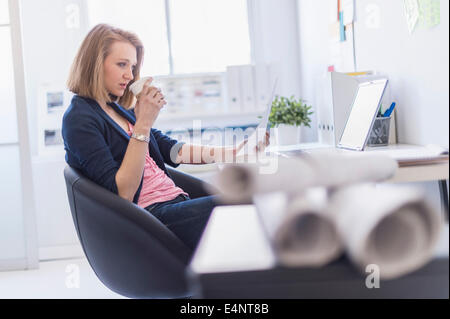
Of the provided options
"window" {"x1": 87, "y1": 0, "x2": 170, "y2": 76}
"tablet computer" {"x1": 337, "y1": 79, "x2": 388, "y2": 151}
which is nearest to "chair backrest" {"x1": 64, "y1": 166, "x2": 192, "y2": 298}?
"tablet computer" {"x1": 337, "y1": 79, "x2": 388, "y2": 151}

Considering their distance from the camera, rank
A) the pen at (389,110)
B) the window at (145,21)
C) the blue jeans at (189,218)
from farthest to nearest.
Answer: the window at (145,21) < the pen at (389,110) < the blue jeans at (189,218)

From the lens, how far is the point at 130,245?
4.75ft

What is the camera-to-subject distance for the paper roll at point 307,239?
0.57m

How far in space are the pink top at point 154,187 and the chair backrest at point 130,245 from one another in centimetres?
21

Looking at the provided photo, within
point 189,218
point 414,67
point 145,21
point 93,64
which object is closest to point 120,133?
point 93,64

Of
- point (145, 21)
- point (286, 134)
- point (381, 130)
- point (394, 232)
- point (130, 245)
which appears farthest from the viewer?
point (145, 21)

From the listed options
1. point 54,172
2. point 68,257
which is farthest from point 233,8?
point 68,257

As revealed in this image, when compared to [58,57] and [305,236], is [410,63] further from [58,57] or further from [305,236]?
[58,57]

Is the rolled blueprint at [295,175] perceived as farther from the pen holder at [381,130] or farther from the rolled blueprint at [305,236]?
the pen holder at [381,130]

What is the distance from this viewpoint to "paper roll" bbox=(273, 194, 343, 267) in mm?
570

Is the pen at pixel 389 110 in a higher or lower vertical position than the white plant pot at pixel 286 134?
higher

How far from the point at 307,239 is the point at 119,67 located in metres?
1.34

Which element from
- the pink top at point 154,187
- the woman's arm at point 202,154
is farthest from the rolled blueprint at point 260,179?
the woman's arm at point 202,154
